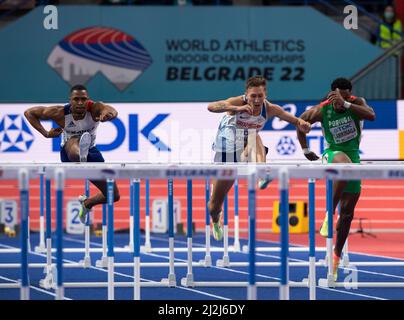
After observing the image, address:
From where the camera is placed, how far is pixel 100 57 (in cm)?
1898

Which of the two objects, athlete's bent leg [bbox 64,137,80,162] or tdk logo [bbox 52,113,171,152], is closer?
athlete's bent leg [bbox 64,137,80,162]

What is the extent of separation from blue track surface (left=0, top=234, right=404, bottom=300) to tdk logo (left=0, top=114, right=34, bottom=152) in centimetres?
154

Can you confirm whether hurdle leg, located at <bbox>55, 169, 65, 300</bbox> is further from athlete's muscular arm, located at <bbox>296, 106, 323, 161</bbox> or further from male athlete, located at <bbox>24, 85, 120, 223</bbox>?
athlete's muscular arm, located at <bbox>296, 106, 323, 161</bbox>

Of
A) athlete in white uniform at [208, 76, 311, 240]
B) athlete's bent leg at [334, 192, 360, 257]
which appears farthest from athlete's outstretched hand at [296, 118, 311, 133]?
athlete's bent leg at [334, 192, 360, 257]

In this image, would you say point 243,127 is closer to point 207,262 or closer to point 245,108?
point 245,108

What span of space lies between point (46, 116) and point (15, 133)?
579 cm

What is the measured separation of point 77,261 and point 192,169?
6.61 meters

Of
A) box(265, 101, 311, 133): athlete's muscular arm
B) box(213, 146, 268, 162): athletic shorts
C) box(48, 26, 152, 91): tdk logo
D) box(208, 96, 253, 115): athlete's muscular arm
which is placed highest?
box(48, 26, 152, 91): tdk logo

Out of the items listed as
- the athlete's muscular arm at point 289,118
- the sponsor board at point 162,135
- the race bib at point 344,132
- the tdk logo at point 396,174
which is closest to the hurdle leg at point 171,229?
the athlete's muscular arm at point 289,118

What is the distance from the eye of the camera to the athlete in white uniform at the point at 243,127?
1034 centimetres

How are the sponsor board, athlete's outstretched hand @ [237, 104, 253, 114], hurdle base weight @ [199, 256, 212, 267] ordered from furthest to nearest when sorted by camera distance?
the sponsor board < hurdle base weight @ [199, 256, 212, 267] < athlete's outstretched hand @ [237, 104, 253, 114]

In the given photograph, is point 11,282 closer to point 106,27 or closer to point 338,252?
point 338,252

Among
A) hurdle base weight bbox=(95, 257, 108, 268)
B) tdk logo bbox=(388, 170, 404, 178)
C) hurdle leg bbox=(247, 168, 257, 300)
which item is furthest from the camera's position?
hurdle base weight bbox=(95, 257, 108, 268)

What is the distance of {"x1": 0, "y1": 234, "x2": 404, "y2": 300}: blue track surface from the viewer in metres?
9.90
